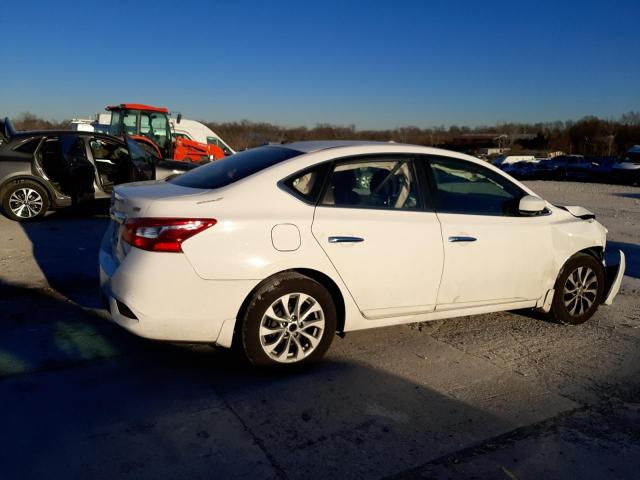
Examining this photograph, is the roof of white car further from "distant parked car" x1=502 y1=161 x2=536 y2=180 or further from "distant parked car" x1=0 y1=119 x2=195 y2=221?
"distant parked car" x1=502 y1=161 x2=536 y2=180

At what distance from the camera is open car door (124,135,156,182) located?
31.3 feet

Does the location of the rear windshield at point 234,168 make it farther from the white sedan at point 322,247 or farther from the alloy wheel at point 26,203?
the alloy wheel at point 26,203

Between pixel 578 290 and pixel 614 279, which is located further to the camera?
pixel 614 279

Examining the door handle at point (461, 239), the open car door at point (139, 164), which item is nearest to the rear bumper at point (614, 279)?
the door handle at point (461, 239)

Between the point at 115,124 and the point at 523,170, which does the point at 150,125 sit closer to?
the point at 115,124

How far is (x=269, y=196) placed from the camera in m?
3.82

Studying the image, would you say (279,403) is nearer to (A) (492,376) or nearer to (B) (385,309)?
(B) (385,309)

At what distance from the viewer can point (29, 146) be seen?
9.84 metres

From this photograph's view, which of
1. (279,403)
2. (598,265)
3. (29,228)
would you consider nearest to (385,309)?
(279,403)

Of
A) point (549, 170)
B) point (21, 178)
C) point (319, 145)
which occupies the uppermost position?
point (319, 145)

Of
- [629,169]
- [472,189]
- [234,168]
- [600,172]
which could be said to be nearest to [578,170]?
[600,172]

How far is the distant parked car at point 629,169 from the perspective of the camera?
29.0 meters

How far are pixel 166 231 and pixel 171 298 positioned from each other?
422mm

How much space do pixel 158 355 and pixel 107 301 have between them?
62 cm
